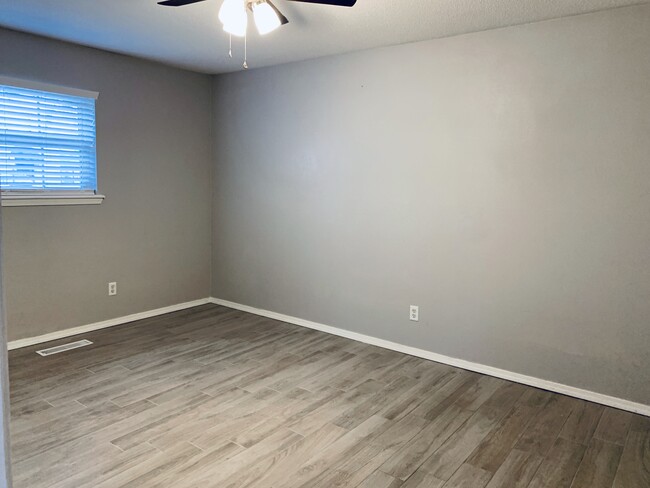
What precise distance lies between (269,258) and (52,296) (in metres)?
1.92

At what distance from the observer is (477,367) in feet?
11.8

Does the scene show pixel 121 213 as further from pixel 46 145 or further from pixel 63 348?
pixel 63 348

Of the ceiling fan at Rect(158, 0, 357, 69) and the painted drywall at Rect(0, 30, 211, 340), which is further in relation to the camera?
the painted drywall at Rect(0, 30, 211, 340)

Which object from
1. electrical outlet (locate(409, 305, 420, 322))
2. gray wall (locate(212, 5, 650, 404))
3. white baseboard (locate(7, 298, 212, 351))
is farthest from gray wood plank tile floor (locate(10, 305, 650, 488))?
gray wall (locate(212, 5, 650, 404))

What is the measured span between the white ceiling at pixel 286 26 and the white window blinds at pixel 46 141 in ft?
1.70

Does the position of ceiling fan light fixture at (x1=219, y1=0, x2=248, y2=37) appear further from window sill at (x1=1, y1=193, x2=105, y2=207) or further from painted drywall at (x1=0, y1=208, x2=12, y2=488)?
window sill at (x1=1, y1=193, x2=105, y2=207)

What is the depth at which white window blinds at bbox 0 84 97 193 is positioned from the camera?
12.0 ft

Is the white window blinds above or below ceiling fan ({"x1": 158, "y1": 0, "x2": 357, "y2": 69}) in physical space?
below

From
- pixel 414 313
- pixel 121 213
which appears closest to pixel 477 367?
pixel 414 313

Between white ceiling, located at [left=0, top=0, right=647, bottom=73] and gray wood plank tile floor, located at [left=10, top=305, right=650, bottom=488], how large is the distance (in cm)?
242

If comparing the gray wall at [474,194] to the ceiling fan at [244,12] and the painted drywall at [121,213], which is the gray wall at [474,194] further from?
the ceiling fan at [244,12]

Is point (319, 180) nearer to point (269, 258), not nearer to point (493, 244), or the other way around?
point (269, 258)

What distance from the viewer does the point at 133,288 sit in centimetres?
461

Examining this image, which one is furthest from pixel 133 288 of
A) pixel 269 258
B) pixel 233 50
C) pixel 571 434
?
pixel 571 434
